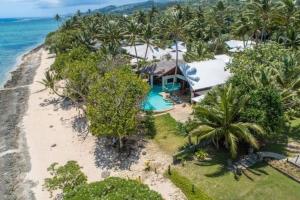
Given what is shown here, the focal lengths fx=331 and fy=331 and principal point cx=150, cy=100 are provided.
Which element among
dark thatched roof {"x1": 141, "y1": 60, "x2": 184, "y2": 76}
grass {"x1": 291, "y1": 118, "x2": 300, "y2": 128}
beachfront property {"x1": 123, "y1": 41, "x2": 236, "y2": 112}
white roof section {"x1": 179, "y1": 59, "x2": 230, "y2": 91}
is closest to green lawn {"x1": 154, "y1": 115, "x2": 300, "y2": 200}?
grass {"x1": 291, "y1": 118, "x2": 300, "y2": 128}

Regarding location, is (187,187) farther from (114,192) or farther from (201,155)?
(114,192)

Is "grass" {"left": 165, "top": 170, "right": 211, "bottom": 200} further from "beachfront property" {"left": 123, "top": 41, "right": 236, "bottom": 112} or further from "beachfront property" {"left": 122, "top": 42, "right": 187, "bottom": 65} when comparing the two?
"beachfront property" {"left": 122, "top": 42, "right": 187, "bottom": 65}

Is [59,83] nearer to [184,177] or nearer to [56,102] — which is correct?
[56,102]

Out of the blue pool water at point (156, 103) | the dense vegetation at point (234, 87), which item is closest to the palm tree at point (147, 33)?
the dense vegetation at point (234, 87)

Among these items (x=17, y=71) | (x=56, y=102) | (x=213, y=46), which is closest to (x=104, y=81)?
(x=56, y=102)

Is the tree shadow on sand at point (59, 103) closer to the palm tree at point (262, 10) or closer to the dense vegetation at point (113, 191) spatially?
the dense vegetation at point (113, 191)
